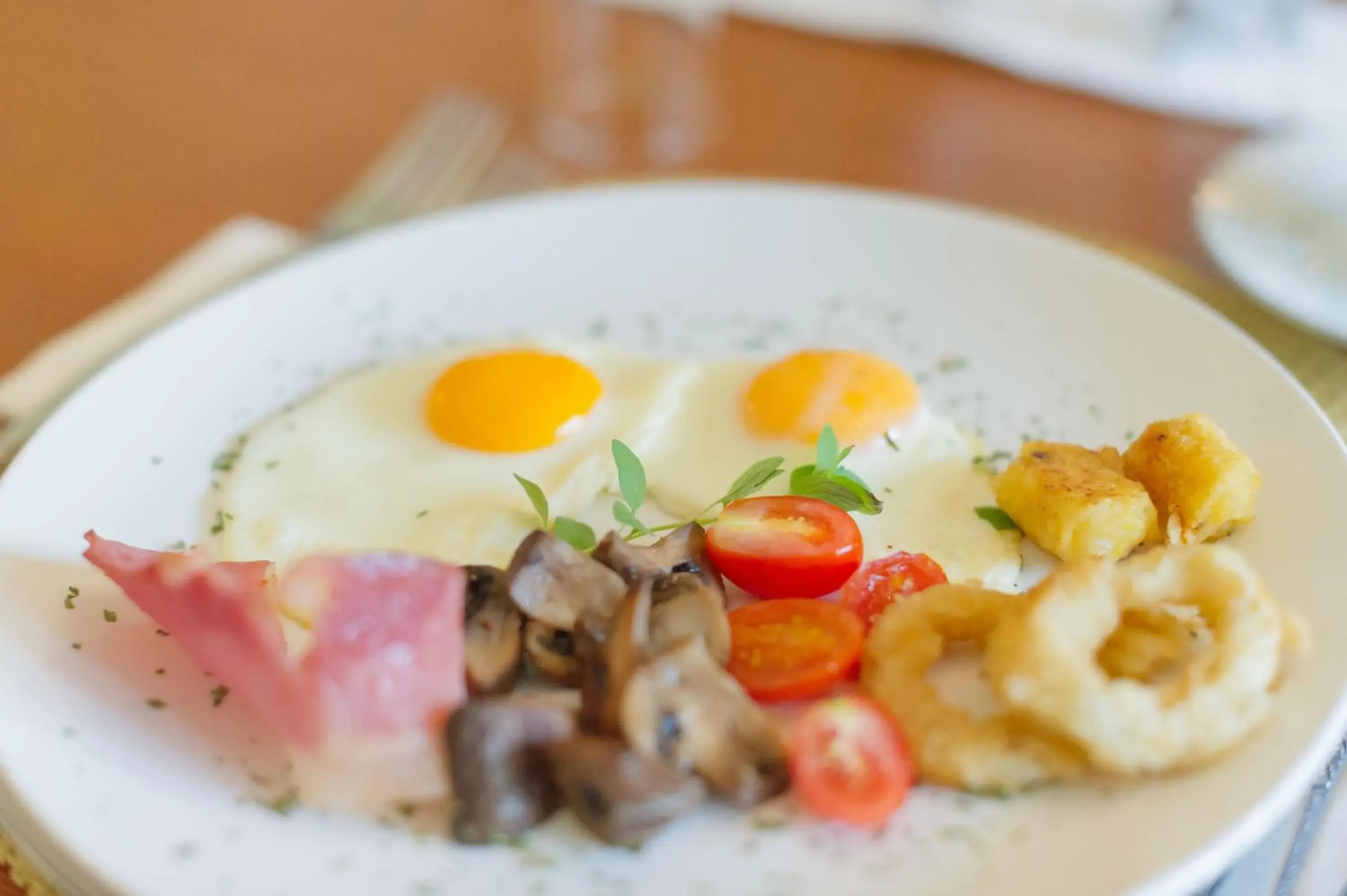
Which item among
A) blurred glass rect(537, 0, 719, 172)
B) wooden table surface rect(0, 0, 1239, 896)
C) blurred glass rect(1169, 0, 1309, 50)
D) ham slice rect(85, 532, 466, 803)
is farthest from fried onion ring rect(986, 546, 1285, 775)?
blurred glass rect(1169, 0, 1309, 50)

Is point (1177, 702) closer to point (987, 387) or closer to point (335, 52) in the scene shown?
point (987, 387)

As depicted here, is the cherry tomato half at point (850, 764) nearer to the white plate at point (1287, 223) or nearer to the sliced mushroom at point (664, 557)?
the sliced mushroom at point (664, 557)

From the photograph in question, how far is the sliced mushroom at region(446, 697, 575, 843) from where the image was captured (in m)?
1.72

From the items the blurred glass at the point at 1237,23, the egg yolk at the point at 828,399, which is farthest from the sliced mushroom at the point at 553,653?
the blurred glass at the point at 1237,23

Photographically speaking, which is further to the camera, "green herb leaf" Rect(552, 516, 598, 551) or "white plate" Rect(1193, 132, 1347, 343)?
"white plate" Rect(1193, 132, 1347, 343)

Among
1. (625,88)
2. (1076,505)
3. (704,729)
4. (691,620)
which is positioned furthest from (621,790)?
(625,88)

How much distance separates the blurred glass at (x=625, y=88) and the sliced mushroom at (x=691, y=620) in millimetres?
2575

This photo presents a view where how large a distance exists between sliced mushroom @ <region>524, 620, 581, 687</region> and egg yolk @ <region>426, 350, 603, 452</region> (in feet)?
2.16

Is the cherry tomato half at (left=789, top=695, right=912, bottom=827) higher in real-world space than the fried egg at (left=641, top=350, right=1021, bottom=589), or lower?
lower

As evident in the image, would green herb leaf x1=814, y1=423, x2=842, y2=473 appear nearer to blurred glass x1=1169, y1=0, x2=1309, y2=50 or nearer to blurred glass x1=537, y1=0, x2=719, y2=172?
blurred glass x1=537, y1=0, x2=719, y2=172

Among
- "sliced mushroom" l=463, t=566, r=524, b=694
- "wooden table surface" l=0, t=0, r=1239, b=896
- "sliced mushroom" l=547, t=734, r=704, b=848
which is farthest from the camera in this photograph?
"wooden table surface" l=0, t=0, r=1239, b=896

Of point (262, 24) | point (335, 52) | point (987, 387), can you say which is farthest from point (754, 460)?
point (262, 24)

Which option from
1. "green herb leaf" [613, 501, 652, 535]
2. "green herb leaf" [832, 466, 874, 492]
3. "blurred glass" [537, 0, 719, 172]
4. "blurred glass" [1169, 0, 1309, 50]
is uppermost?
"blurred glass" [1169, 0, 1309, 50]

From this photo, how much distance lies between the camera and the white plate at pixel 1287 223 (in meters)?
2.84
